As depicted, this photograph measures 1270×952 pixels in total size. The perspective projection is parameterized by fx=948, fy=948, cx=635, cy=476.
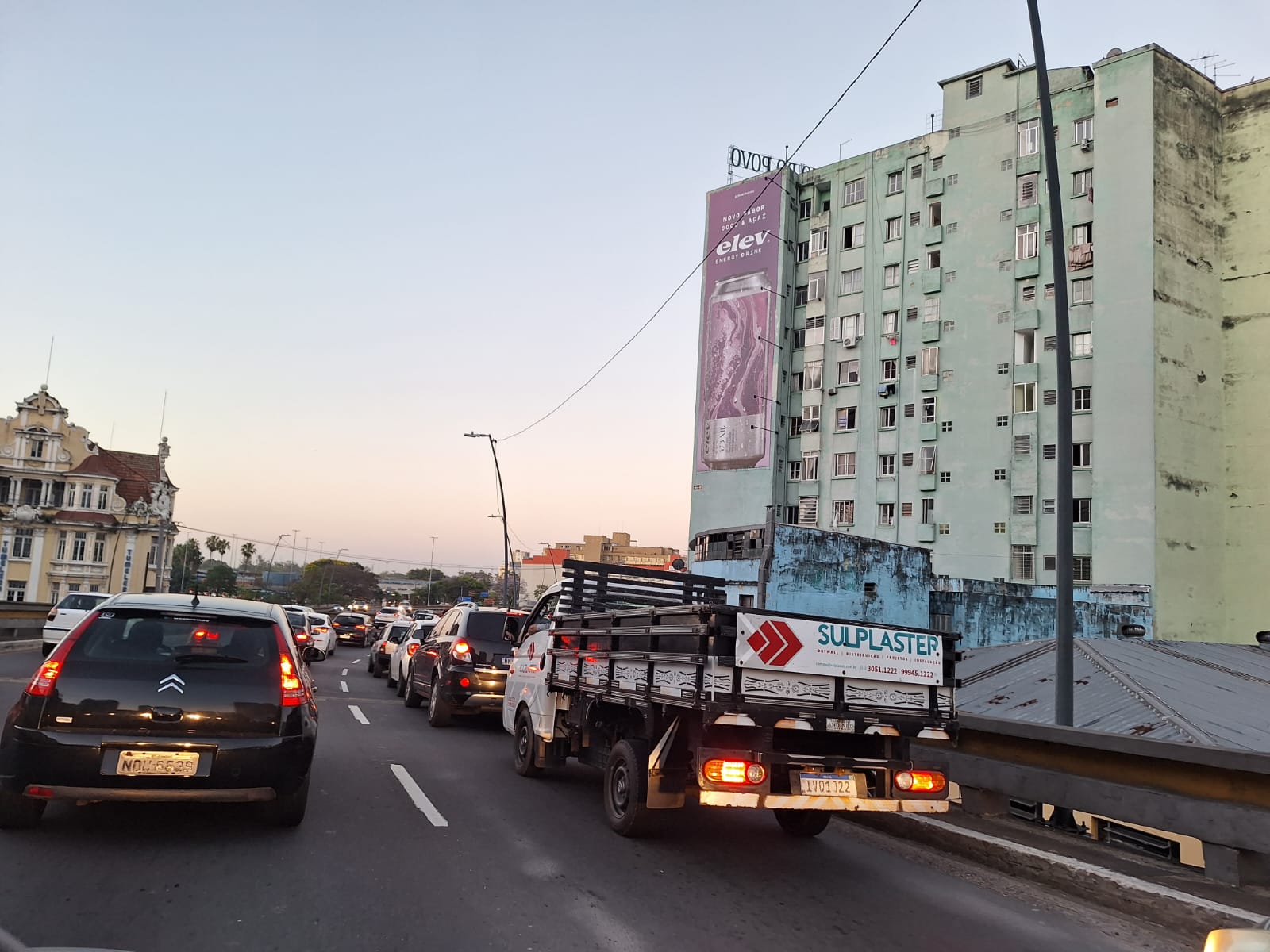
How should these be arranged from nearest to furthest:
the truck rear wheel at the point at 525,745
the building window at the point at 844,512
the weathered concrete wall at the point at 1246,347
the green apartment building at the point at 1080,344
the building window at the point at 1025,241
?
the truck rear wheel at the point at 525,745
the green apartment building at the point at 1080,344
the weathered concrete wall at the point at 1246,347
the building window at the point at 1025,241
the building window at the point at 844,512

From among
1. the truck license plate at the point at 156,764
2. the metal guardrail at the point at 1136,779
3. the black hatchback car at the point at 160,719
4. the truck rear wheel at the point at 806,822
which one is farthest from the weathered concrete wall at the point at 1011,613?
the truck license plate at the point at 156,764

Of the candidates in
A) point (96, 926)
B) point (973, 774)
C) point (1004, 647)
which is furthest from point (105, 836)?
point (1004, 647)

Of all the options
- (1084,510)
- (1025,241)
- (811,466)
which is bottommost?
(1084,510)

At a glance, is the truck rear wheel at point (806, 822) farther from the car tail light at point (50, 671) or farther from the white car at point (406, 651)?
the white car at point (406, 651)

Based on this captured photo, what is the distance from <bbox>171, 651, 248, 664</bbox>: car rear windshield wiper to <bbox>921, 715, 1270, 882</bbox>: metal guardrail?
4963mm

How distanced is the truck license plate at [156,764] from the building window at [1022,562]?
1765 inches

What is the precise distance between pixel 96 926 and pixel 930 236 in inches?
2106

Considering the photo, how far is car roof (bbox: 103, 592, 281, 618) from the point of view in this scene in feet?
21.2

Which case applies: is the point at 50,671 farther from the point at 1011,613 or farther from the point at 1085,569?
the point at 1085,569

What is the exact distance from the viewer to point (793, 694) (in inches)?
254

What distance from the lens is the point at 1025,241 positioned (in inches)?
1886

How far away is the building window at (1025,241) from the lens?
47531 millimetres

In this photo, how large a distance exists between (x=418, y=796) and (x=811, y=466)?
49.5 metres

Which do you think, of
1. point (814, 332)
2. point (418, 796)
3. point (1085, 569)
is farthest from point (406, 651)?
point (814, 332)
